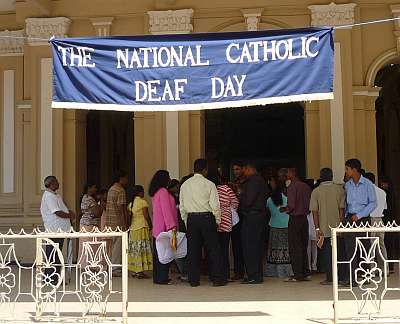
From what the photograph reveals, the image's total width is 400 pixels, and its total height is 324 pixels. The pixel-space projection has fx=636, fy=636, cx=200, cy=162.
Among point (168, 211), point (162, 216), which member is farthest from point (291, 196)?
point (162, 216)

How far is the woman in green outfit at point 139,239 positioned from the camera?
32.5 ft

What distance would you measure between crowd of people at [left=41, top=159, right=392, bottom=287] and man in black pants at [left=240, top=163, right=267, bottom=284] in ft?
0.05

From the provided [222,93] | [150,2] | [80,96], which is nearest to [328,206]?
[222,93]

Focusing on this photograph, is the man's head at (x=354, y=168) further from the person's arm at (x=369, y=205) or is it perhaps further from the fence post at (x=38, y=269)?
the fence post at (x=38, y=269)

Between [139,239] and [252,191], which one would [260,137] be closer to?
[139,239]

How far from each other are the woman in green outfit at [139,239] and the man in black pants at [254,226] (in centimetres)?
163

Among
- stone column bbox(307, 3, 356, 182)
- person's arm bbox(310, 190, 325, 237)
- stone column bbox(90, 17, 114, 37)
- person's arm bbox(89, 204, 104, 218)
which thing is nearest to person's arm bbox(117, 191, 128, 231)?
person's arm bbox(89, 204, 104, 218)

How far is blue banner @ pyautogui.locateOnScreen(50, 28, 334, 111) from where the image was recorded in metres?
6.87

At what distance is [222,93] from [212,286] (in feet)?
10.8

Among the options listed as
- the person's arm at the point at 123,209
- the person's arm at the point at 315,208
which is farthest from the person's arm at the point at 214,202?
the person's arm at the point at 123,209

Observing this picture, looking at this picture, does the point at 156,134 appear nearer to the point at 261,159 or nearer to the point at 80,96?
the point at 80,96

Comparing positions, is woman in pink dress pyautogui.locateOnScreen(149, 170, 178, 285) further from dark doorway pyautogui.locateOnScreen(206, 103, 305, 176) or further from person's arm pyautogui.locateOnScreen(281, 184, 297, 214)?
dark doorway pyautogui.locateOnScreen(206, 103, 305, 176)

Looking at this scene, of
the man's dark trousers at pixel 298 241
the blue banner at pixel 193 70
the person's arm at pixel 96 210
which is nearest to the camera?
the blue banner at pixel 193 70

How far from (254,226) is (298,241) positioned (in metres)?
0.69
